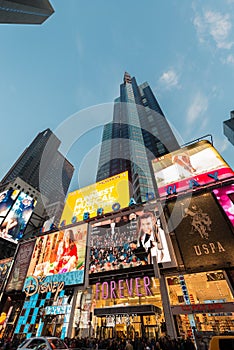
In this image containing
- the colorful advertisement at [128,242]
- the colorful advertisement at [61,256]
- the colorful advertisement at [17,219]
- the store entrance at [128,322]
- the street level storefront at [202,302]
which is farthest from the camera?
the colorful advertisement at [17,219]

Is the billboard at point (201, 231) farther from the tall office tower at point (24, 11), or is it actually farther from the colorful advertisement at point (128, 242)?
the tall office tower at point (24, 11)

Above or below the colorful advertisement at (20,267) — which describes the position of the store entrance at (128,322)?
below

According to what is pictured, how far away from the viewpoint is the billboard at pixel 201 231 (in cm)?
1400

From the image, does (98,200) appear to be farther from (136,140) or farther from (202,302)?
(136,140)

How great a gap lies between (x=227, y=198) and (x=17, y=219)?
40.2 metres

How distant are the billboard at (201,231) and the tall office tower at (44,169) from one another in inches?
2852

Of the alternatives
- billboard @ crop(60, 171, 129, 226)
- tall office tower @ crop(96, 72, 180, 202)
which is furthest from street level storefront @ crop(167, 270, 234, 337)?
tall office tower @ crop(96, 72, 180, 202)

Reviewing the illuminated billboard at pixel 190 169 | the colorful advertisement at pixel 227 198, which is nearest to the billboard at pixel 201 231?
the colorful advertisement at pixel 227 198

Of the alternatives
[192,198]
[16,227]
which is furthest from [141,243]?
[16,227]

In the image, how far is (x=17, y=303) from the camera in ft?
69.6

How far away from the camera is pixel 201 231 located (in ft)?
51.7

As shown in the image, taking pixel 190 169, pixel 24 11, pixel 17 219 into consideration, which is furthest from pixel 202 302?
pixel 17 219

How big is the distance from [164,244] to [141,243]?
94.5 inches

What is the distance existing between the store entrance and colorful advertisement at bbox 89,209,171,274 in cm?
348
